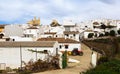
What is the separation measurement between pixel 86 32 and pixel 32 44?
5072 cm

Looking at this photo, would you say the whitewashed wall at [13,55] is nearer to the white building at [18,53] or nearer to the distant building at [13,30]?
the white building at [18,53]

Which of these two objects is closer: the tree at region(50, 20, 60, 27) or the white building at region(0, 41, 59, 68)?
the white building at region(0, 41, 59, 68)

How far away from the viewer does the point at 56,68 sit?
29109mm

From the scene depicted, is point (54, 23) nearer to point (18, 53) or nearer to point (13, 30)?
point (13, 30)

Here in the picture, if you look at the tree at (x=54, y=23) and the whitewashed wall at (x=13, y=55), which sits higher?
the tree at (x=54, y=23)

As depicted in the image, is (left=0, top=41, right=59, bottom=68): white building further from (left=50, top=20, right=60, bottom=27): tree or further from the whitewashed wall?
(left=50, top=20, right=60, bottom=27): tree

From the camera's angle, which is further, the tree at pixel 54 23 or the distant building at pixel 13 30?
the tree at pixel 54 23

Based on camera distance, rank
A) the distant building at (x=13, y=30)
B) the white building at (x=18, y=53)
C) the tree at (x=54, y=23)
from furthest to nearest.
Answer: the tree at (x=54, y=23), the distant building at (x=13, y=30), the white building at (x=18, y=53)

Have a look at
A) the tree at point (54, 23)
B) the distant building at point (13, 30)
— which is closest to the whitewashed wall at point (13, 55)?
the distant building at point (13, 30)

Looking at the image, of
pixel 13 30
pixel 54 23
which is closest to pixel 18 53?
pixel 13 30

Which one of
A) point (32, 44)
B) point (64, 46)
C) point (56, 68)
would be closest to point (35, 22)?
point (64, 46)

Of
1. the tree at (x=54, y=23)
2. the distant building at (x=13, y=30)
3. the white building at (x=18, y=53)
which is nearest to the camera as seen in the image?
the white building at (x=18, y=53)

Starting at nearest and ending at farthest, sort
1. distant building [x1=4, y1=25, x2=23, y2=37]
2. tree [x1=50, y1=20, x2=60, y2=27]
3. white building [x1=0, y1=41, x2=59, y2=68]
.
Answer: white building [x1=0, y1=41, x2=59, y2=68] < distant building [x1=4, y1=25, x2=23, y2=37] < tree [x1=50, y1=20, x2=60, y2=27]

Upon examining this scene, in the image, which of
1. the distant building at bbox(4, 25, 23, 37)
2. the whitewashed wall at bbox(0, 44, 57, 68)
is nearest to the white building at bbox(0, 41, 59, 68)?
the whitewashed wall at bbox(0, 44, 57, 68)
